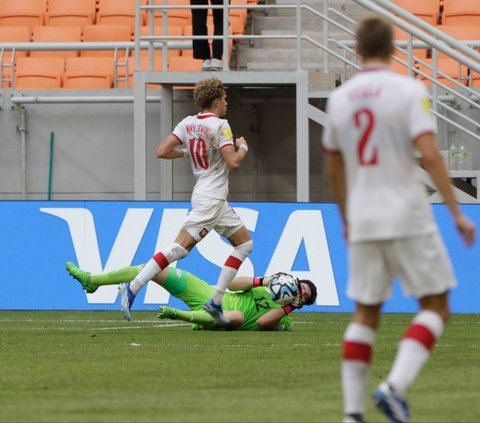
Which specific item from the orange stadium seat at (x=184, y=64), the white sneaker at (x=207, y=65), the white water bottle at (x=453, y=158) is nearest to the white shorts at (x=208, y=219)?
the white sneaker at (x=207, y=65)

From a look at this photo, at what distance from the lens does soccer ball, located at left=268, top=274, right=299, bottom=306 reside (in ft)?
40.9

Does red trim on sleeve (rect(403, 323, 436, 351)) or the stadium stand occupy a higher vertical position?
the stadium stand

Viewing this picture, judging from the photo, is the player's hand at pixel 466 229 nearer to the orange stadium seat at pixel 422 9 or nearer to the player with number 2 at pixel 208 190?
the player with number 2 at pixel 208 190

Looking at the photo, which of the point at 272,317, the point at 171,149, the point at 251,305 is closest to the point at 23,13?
the point at 171,149

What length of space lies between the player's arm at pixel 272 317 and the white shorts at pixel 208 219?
0.94m

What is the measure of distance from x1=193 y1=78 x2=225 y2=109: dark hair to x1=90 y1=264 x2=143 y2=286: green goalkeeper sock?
1666 millimetres

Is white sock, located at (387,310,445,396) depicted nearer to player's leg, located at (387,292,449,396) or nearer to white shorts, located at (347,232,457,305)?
player's leg, located at (387,292,449,396)

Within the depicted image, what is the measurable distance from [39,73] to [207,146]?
894 centimetres

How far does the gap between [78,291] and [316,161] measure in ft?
19.0

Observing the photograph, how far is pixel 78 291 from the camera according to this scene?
16.0 metres

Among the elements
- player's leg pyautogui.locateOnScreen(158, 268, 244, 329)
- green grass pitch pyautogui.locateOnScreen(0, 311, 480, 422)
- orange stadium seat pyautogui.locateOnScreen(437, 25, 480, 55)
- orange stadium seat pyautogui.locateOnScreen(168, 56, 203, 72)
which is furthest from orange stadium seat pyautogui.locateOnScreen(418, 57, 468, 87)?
player's leg pyautogui.locateOnScreen(158, 268, 244, 329)

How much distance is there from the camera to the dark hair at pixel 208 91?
42.2ft

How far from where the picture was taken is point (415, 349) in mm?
6605

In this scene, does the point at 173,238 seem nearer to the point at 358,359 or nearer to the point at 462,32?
the point at 462,32
